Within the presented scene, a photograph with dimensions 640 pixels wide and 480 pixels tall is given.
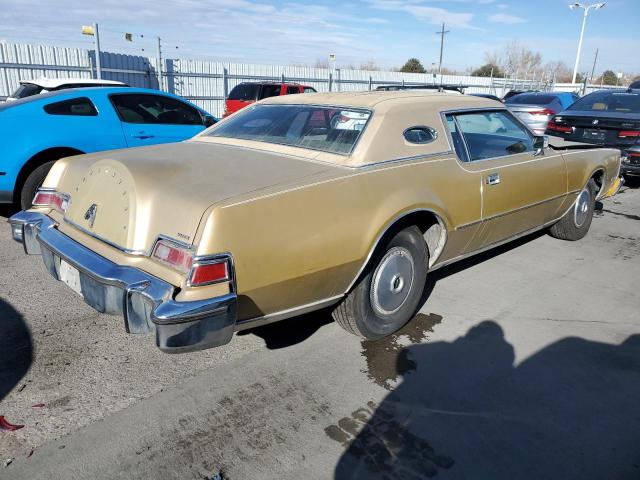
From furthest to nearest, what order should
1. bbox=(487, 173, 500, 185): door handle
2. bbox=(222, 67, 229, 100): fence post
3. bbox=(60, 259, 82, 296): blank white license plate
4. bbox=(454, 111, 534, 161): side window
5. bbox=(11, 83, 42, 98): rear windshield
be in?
bbox=(222, 67, 229, 100): fence post, bbox=(11, 83, 42, 98): rear windshield, bbox=(454, 111, 534, 161): side window, bbox=(487, 173, 500, 185): door handle, bbox=(60, 259, 82, 296): blank white license plate

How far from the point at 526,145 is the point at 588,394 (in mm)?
2317

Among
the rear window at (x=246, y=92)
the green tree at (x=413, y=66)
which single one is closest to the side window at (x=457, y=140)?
the rear window at (x=246, y=92)

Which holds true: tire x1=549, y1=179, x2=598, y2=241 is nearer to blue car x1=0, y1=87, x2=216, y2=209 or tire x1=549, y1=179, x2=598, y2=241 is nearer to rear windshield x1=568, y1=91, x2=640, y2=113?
rear windshield x1=568, y1=91, x2=640, y2=113

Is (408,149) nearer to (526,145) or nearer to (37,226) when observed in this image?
(526,145)

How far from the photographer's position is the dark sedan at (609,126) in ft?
24.8

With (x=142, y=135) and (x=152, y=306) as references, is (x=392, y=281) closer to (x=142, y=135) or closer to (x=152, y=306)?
(x=152, y=306)

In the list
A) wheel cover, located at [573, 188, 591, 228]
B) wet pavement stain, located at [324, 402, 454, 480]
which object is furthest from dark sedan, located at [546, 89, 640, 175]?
wet pavement stain, located at [324, 402, 454, 480]

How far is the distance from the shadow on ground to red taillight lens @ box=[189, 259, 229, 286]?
4.33 feet

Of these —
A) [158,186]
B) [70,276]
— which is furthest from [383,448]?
[70,276]

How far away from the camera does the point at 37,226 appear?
310 cm

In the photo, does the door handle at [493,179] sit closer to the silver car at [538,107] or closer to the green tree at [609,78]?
the silver car at [538,107]

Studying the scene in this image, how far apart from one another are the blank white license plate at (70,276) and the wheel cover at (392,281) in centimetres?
167

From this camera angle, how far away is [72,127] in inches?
223

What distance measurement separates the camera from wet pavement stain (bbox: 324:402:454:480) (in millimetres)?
2197
